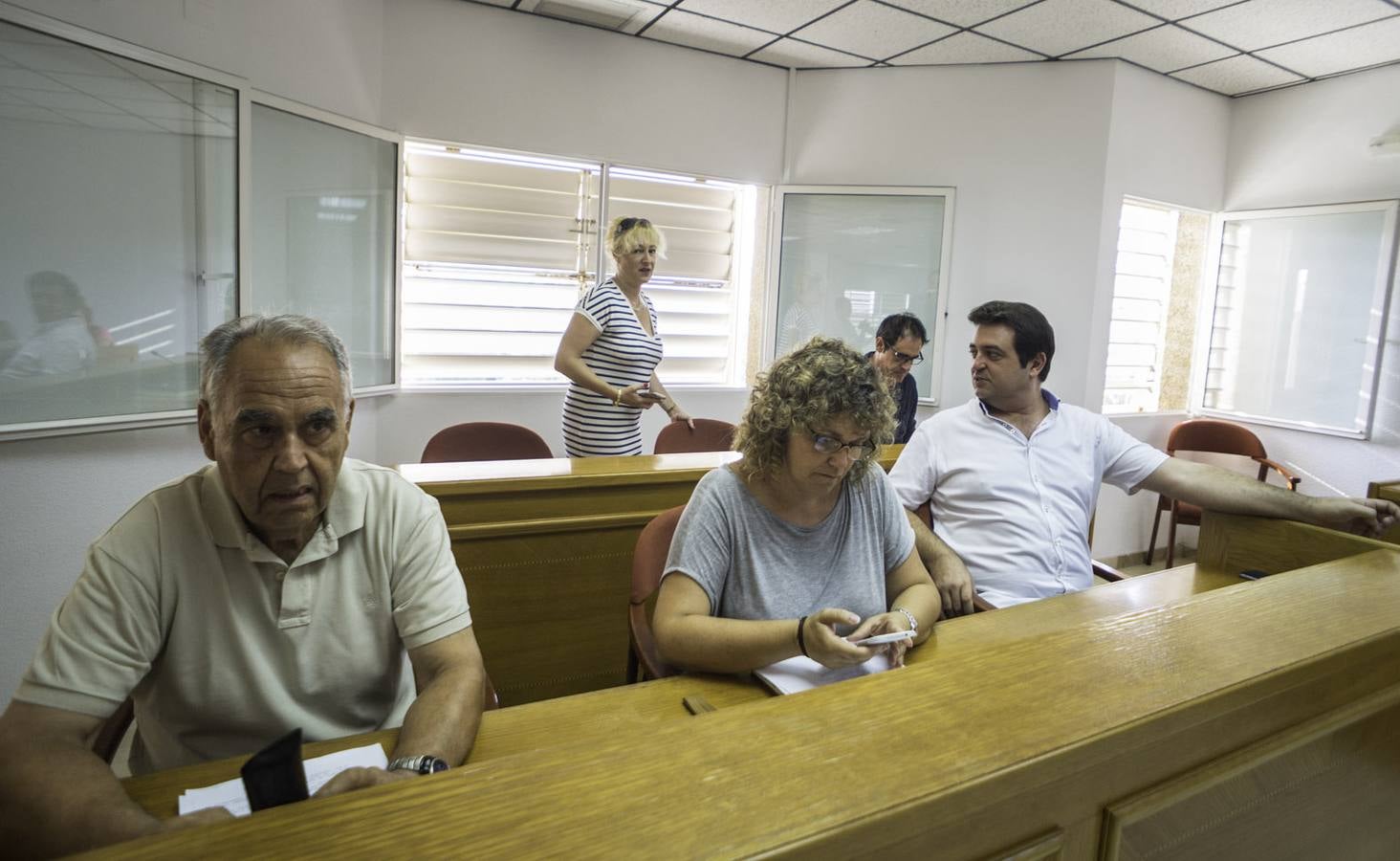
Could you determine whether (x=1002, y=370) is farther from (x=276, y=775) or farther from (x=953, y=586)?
(x=276, y=775)

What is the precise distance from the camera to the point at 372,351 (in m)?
4.16

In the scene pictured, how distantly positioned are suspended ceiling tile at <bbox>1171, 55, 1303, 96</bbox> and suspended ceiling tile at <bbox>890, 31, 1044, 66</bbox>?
0.99m

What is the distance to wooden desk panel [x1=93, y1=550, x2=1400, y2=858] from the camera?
2.22 feet

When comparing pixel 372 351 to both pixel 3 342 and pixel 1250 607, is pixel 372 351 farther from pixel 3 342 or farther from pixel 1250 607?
pixel 1250 607

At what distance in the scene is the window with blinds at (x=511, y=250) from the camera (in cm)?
443

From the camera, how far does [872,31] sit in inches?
167

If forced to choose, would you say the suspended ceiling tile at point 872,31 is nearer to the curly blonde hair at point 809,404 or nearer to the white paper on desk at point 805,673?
the curly blonde hair at point 809,404

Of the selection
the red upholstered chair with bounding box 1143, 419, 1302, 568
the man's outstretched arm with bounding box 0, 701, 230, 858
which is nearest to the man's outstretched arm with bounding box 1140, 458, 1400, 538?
the man's outstretched arm with bounding box 0, 701, 230, 858

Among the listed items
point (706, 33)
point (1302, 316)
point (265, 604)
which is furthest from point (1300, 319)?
point (265, 604)

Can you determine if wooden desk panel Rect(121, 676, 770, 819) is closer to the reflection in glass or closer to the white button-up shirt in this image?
the white button-up shirt

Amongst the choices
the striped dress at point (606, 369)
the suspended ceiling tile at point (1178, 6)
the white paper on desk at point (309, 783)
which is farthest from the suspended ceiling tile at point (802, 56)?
the white paper on desk at point (309, 783)

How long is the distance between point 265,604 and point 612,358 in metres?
2.11

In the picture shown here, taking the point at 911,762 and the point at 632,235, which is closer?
the point at 911,762

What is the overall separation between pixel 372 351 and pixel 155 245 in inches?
52.0
